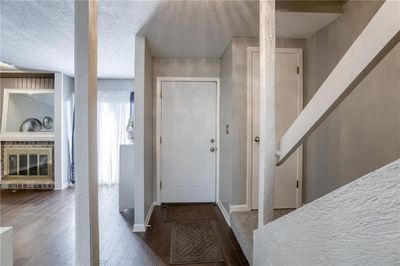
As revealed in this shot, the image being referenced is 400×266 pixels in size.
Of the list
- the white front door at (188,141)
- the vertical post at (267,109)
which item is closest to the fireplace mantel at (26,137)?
the white front door at (188,141)

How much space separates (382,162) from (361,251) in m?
1.83

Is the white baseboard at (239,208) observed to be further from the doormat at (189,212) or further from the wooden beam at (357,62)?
the wooden beam at (357,62)

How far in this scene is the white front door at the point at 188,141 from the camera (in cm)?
408

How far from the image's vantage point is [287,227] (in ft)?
3.42

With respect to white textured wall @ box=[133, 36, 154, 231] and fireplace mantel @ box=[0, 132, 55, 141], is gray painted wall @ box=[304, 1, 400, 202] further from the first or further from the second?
fireplace mantel @ box=[0, 132, 55, 141]

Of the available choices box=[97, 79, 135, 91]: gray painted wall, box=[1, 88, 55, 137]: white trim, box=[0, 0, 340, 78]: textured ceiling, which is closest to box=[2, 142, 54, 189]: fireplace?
box=[1, 88, 55, 137]: white trim

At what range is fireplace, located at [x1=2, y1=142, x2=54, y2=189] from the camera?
5.15 metres

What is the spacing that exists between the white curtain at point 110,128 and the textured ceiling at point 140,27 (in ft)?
5.06

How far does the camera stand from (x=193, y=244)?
272 centimetres

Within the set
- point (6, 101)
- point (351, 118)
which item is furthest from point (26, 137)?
point (351, 118)

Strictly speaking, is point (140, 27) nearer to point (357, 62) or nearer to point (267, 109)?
point (267, 109)

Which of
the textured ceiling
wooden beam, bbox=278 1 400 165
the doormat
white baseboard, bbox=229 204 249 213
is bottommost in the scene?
the doormat

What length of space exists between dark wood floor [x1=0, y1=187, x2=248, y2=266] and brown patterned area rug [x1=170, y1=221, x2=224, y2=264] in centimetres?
7

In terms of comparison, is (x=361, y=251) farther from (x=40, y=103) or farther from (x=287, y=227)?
(x=40, y=103)
